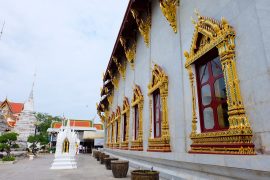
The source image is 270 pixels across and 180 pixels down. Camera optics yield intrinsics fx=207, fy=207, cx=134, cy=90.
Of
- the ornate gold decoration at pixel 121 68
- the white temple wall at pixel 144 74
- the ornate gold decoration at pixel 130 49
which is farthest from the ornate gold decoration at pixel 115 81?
the white temple wall at pixel 144 74

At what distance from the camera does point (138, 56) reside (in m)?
9.38

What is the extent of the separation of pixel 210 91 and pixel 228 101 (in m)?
0.74

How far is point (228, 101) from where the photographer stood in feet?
10.9

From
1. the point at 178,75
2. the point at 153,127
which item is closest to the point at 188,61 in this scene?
the point at 178,75

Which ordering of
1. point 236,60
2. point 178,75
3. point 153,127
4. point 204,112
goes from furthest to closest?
1. point 153,127
2. point 178,75
3. point 204,112
4. point 236,60

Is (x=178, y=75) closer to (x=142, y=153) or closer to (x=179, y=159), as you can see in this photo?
(x=179, y=159)

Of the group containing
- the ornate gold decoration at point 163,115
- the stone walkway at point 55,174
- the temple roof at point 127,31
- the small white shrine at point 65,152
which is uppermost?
the temple roof at point 127,31

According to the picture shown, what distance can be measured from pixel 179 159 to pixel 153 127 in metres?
2.16

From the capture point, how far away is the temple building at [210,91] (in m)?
2.85

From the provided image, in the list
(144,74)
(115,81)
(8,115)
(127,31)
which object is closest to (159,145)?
(144,74)

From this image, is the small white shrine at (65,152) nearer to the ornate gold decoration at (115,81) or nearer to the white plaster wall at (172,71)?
the ornate gold decoration at (115,81)

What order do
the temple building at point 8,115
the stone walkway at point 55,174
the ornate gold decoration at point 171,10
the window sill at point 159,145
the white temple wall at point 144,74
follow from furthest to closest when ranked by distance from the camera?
the temple building at point 8,115 → the stone walkway at point 55,174 → the white temple wall at point 144,74 → the ornate gold decoration at point 171,10 → the window sill at point 159,145

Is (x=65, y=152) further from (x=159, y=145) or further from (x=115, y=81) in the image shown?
(x=159, y=145)

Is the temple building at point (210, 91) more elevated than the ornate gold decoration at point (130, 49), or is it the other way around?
the ornate gold decoration at point (130, 49)
